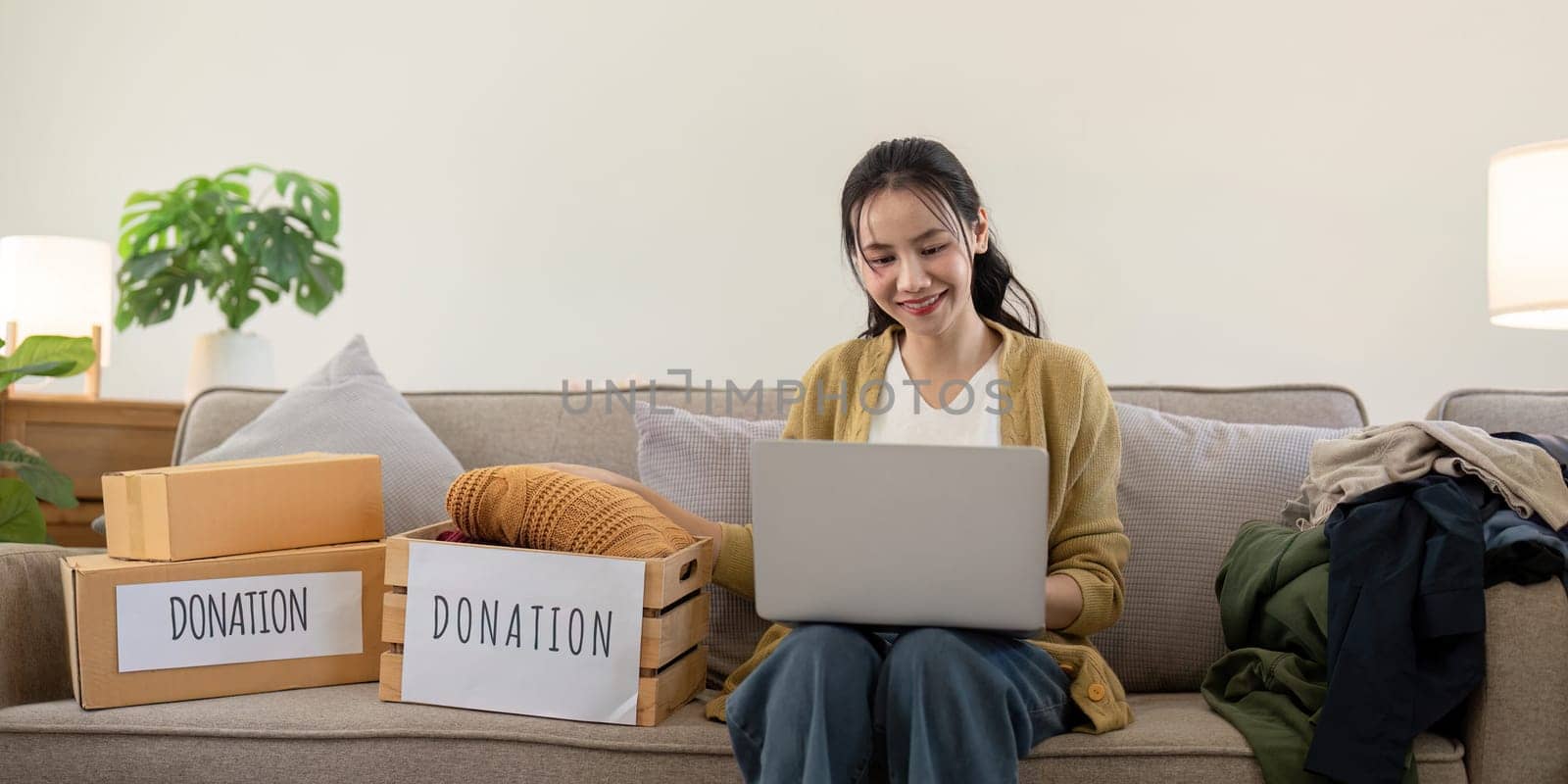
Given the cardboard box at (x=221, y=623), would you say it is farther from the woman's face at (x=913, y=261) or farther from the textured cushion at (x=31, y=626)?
the woman's face at (x=913, y=261)

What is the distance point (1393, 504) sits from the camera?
1386 mm

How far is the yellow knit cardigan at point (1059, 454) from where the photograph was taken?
4.75ft

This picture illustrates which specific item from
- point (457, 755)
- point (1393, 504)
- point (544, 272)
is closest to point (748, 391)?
point (457, 755)

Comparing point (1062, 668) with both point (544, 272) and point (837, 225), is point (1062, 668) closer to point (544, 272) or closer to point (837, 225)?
point (837, 225)

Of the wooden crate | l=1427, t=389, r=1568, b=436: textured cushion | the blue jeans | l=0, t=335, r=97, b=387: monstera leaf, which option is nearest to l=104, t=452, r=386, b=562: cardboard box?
the wooden crate

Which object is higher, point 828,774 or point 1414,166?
point 1414,166

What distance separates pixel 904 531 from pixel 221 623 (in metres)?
0.90

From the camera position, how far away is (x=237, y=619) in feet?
5.00

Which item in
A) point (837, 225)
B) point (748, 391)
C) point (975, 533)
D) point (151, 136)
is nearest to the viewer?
point (975, 533)

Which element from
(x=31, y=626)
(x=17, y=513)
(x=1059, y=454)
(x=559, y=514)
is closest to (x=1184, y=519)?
(x=1059, y=454)

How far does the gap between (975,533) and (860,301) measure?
1794mm

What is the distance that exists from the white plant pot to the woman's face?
163 centimetres

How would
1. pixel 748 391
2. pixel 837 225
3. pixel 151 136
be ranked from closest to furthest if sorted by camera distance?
pixel 748 391, pixel 837 225, pixel 151 136

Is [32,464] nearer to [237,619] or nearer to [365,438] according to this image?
[365,438]
